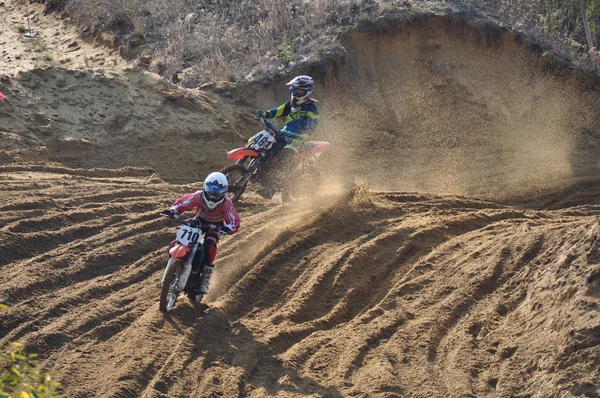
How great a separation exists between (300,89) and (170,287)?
5495mm

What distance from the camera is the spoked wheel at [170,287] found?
28.2ft

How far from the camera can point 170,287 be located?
8.77 meters

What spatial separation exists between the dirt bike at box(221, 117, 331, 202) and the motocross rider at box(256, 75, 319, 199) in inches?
3.1

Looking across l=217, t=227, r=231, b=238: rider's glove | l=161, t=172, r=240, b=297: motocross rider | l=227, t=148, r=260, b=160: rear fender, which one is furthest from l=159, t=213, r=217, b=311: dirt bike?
l=227, t=148, r=260, b=160: rear fender

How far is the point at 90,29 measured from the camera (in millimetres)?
21203

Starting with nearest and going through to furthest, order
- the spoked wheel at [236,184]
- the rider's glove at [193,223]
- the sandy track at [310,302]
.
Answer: the sandy track at [310,302], the rider's glove at [193,223], the spoked wheel at [236,184]

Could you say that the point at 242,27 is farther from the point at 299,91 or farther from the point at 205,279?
the point at 205,279

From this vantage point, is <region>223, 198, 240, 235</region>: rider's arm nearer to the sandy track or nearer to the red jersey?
the red jersey

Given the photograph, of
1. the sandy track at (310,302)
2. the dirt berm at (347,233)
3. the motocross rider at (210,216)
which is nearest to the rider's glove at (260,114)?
the dirt berm at (347,233)

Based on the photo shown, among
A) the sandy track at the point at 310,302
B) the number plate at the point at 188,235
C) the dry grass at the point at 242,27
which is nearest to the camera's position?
the sandy track at the point at 310,302

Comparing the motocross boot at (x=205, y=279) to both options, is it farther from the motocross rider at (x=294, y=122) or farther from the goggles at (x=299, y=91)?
the goggles at (x=299, y=91)

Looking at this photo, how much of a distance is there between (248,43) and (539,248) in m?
11.4

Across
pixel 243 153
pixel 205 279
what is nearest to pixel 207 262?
pixel 205 279

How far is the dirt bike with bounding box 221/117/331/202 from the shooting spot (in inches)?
501
